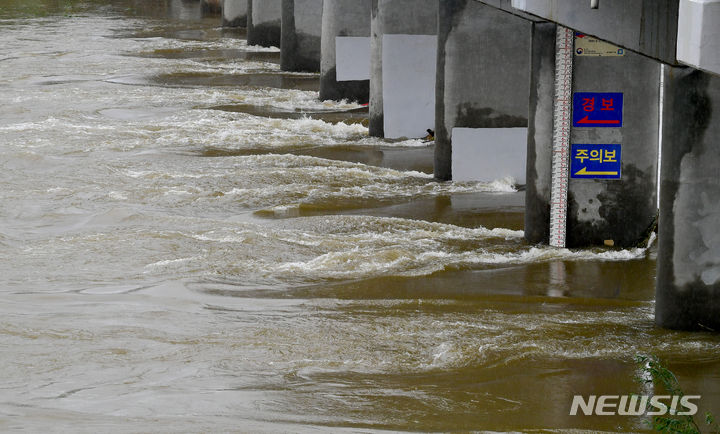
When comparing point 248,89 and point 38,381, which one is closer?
point 38,381

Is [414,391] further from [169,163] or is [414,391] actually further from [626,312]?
[169,163]

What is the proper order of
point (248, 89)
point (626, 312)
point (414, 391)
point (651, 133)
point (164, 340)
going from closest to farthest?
point (414, 391)
point (164, 340)
point (626, 312)
point (651, 133)
point (248, 89)

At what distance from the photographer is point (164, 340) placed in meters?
9.42

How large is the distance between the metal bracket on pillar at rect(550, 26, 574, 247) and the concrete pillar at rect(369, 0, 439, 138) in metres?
7.22

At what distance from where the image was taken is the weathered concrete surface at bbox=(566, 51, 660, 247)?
11.8 m

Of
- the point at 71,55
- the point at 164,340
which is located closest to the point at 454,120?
the point at 164,340

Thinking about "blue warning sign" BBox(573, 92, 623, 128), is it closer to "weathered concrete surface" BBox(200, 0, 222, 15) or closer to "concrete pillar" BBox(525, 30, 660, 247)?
"concrete pillar" BBox(525, 30, 660, 247)

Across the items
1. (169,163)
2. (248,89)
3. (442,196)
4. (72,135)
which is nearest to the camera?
(442,196)

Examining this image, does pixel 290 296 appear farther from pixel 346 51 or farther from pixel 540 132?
pixel 346 51

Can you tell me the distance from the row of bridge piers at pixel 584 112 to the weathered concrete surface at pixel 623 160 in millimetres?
12

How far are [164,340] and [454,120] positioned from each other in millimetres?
7556

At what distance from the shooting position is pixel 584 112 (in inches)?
469

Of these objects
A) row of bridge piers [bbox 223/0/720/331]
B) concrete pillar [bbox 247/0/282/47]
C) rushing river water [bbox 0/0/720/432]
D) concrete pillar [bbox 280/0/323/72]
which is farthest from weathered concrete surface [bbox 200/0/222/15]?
row of bridge piers [bbox 223/0/720/331]

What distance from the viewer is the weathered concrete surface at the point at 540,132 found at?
1204 cm
